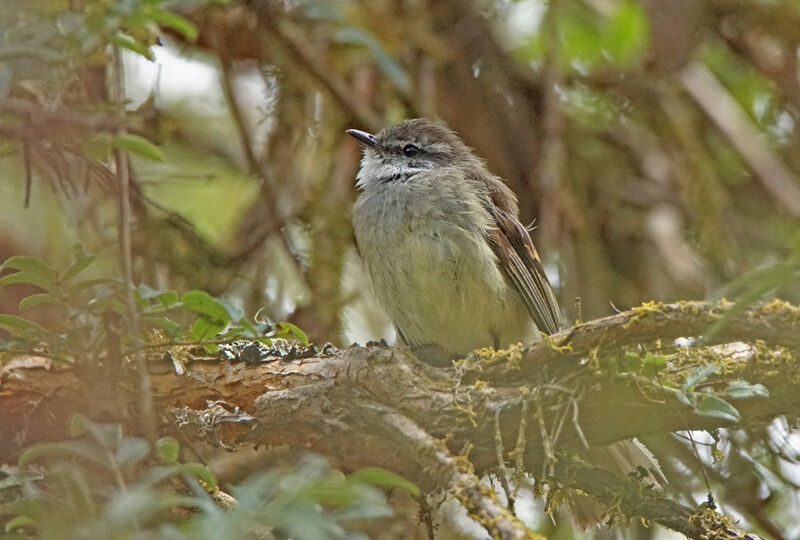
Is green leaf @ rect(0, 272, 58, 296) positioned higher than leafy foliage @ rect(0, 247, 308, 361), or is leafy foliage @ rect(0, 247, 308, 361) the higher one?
green leaf @ rect(0, 272, 58, 296)

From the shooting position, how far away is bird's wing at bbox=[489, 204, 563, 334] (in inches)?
194

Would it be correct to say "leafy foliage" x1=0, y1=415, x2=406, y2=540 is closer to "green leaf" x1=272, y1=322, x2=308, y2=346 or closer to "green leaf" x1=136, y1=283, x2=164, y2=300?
"green leaf" x1=136, y1=283, x2=164, y2=300

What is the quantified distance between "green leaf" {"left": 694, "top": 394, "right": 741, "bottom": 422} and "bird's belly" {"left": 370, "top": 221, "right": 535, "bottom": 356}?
1900 millimetres

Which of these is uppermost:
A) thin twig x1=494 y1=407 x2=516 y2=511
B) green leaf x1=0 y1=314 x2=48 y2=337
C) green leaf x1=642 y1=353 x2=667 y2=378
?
green leaf x1=0 y1=314 x2=48 y2=337

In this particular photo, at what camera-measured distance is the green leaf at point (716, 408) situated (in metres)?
2.95

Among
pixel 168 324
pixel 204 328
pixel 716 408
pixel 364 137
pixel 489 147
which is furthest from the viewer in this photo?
pixel 489 147

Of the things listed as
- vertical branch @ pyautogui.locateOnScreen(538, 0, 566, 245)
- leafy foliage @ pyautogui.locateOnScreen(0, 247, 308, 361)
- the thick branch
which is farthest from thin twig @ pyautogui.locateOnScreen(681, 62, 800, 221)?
leafy foliage @ pyautogui.locateOnScreen(0, 247, 308, 361)

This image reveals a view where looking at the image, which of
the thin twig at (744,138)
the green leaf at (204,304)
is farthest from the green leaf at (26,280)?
the thin twig at (744,138)

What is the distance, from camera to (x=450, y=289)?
186 inches

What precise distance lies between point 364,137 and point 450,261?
51.4 inches

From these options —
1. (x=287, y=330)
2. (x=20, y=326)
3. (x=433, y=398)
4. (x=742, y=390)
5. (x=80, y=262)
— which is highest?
(x=80, y=262)

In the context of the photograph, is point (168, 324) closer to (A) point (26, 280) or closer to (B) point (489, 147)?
(A) point (26, 280)

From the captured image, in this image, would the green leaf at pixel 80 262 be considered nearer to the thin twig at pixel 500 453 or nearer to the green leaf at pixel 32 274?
the green leaf at pixel 32 274

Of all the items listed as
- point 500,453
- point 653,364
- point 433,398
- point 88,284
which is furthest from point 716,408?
Result: point 88,284
